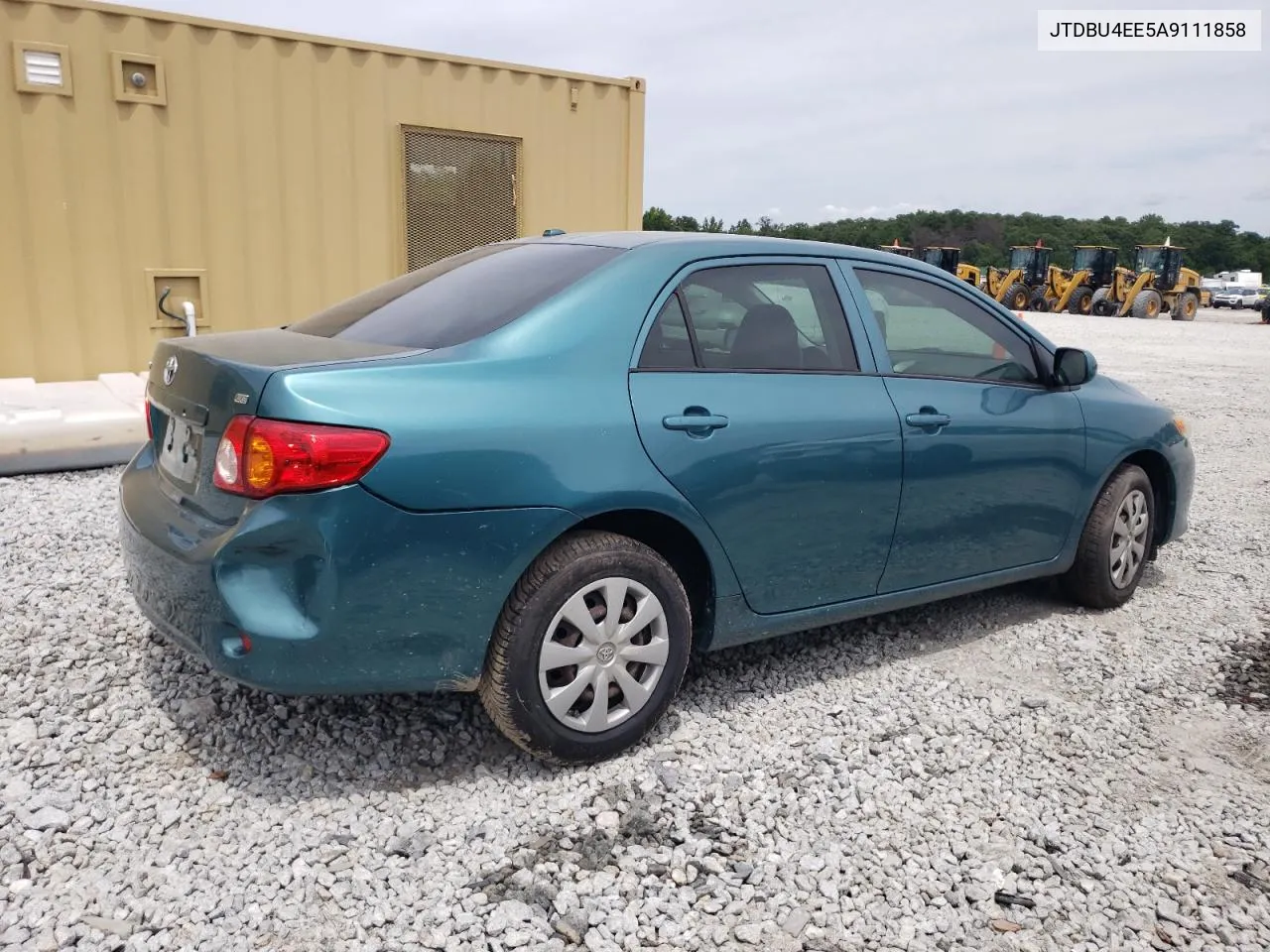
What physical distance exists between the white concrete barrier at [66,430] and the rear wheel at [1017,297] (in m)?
29.2

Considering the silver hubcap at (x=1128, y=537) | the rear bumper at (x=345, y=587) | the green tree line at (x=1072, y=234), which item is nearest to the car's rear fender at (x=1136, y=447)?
the silver hubcap at (x=1128, y=537)

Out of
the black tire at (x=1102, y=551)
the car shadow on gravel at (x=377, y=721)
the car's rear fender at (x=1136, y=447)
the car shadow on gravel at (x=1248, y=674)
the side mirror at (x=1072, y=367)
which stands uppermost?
the side mirror at (x=1072, y=367)

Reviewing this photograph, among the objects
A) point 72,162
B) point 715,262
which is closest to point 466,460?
point 715,262

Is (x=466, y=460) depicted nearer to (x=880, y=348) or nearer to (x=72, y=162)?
(x=880, y=348)

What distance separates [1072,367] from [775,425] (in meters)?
1.62

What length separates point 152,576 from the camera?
2.88 meters

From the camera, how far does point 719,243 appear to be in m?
3.46

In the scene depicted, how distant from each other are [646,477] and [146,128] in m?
6.17

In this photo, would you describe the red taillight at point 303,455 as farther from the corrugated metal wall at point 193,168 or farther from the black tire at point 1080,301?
the black tire at point 1080,301

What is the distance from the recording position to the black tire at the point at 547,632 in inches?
110

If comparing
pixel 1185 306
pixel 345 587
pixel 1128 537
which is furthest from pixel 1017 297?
pixel 345 587

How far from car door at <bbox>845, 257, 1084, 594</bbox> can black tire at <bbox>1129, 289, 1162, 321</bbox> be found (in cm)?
3036

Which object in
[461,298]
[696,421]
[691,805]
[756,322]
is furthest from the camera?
[756,322]

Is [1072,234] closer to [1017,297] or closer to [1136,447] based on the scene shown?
[1017,297]
